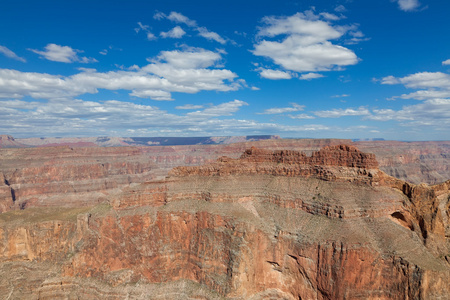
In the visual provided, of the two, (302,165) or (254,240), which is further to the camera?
(302,165)

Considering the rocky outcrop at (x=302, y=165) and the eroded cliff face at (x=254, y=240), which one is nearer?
the eroded cliff face at (x=254, y=240)

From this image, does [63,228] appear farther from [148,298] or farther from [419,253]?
[419,253]

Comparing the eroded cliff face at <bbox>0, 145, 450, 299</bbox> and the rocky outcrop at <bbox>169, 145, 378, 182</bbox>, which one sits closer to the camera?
the eroded cliff face at <bbox>0, 145, 450, 299</bbox>

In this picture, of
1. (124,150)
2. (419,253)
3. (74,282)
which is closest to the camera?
(419,253)

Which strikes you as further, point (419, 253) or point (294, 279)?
point (294, 279)

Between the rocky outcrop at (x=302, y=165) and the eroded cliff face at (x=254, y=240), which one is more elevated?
the rocky outcrop at (x=302, y=165)

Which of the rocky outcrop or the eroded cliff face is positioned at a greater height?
the rocky outcrop

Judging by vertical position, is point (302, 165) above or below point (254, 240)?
above

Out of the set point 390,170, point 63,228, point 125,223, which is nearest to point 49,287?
point 63,228
